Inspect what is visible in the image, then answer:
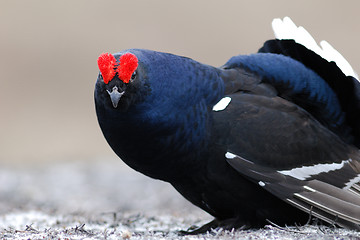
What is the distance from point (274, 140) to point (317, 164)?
410 millimetres

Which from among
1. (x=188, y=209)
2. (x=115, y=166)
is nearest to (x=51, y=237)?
(x=188, y=209)

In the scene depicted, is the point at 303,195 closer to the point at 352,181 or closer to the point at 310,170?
the point at 310,170

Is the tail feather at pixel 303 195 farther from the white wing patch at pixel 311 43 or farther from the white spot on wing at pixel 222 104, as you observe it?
the white wing patch at pixel 311 43

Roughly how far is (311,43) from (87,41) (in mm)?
10384

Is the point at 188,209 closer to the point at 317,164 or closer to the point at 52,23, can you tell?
the point at 317,164

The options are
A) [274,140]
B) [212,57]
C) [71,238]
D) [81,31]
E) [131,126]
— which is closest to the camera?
[71,238]

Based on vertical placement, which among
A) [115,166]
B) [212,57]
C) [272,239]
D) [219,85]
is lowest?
[272,239]

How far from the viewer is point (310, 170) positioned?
15.8 ft

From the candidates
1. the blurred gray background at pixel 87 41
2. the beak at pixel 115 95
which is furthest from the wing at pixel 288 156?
the blurred gray background at pixel 87 41

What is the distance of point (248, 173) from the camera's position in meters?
4.60

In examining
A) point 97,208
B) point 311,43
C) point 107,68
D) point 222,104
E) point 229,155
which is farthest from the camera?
point 97,208

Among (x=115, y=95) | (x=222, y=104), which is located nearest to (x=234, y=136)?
(x=222, y=104)

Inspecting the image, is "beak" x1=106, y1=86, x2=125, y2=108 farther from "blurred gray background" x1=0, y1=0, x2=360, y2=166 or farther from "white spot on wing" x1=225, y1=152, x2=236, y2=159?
"blurred gray background" x1=0, y1=0, x2=360, y2=166

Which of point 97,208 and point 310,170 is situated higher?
point 97,208
